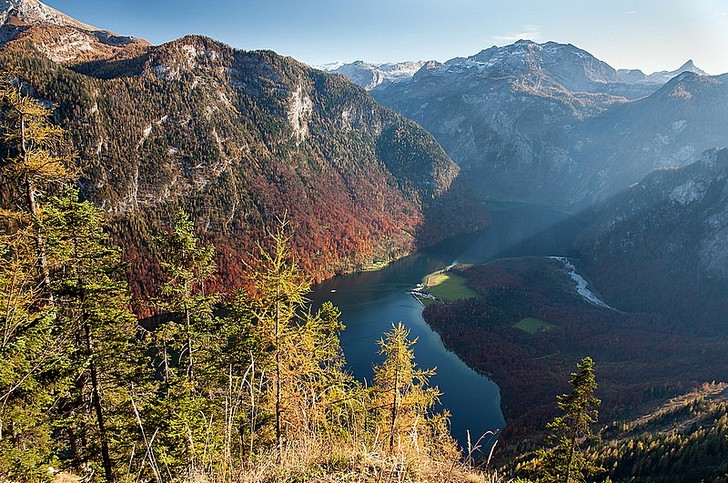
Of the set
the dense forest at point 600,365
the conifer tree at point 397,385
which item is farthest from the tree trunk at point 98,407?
the dense forest at point 600,365

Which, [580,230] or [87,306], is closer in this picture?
[87,306]

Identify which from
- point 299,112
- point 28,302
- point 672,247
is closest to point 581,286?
point 672,247

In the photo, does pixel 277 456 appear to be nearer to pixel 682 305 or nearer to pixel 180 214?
pixel 180 214

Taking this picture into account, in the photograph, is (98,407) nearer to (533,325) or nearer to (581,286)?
(533,325)

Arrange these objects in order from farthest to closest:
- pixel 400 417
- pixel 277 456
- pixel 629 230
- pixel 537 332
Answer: pixel 629 230, pixel 537 332, pixel 400 417, pixel 277 456

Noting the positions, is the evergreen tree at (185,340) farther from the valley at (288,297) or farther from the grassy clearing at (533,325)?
the grassy clearing at (533,325)

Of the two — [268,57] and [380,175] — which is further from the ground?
[268,57]

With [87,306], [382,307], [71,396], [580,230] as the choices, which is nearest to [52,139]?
[87,306]
